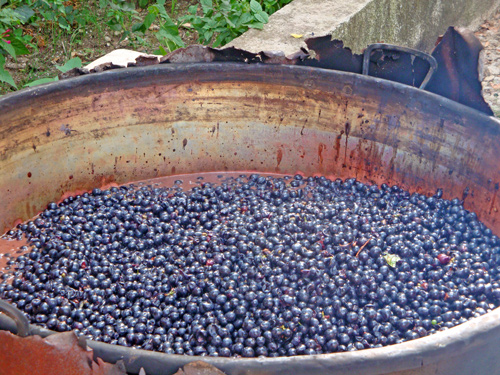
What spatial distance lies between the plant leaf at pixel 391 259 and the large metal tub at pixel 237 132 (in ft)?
1.85

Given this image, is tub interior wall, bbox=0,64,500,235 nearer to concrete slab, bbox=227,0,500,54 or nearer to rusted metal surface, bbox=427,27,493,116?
rusted metal surface, bbox=427,27,493,116

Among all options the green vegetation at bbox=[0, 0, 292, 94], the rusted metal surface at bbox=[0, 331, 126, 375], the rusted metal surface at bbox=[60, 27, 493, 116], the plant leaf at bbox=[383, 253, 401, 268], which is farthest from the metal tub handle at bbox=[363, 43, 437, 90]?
the rusted metal surface at bbox=[0, 331, 126, 375]

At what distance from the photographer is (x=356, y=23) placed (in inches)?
157

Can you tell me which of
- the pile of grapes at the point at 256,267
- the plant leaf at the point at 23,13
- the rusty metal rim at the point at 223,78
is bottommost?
the pile of grapes at the point at 256,267

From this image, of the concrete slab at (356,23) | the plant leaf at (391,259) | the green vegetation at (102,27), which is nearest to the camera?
the plant leaf at (391,259)

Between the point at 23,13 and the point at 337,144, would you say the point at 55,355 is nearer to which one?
the point at 337,144

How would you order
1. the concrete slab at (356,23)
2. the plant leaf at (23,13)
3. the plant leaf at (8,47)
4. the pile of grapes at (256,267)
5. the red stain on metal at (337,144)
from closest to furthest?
the pile of grapes at (256,267) < the red stain on metal at (337,144) < the plant leaf at (8,47) < the plant leaf at (23,13) < the concrete slab at (356,23)

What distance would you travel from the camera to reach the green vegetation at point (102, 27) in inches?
157

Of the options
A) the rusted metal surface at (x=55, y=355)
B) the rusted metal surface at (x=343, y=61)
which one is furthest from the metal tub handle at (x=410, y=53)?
the rusted metal surface at (x=55, y=355)

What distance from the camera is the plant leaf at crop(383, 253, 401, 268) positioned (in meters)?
2.30

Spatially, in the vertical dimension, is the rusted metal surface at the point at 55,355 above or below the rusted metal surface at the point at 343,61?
below

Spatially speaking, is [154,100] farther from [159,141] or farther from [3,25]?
[3,25]

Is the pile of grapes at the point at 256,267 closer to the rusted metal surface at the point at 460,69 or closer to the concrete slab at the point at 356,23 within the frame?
the rusted metal surface at the point at 460,69

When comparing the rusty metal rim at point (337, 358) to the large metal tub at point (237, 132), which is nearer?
the rusty metal rim at point (337, 358)
